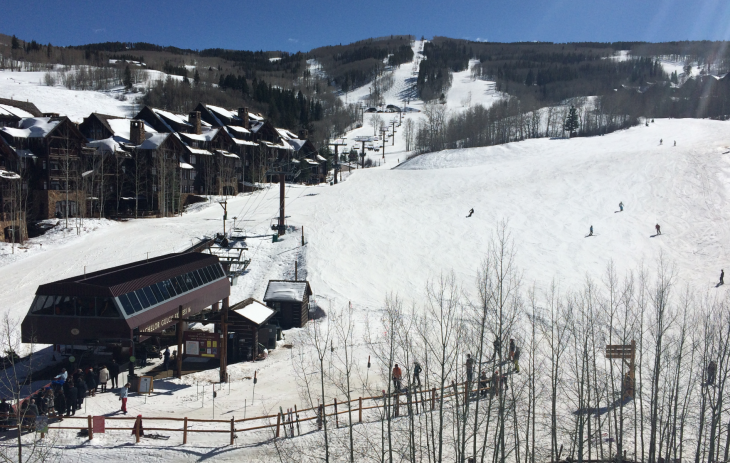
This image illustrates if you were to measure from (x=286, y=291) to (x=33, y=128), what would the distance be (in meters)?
40.2

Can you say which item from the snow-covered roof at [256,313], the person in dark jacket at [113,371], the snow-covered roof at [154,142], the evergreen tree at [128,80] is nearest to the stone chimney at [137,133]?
the snow-covered roof at [154,142]

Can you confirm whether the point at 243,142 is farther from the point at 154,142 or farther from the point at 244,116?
the point at 154,142

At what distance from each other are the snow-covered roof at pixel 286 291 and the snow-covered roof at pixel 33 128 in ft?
119

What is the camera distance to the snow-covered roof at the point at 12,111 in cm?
5262

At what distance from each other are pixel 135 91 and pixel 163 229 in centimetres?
9777

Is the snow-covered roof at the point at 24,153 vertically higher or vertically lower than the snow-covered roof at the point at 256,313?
higher

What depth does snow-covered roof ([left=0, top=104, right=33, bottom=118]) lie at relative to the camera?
52.6 m

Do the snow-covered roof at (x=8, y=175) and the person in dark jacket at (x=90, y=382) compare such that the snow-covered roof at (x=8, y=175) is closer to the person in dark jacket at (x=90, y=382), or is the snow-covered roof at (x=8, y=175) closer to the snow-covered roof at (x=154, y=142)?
the snow-covered roof at (x=154, y=142)

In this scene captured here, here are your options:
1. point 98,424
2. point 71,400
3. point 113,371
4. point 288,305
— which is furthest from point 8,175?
point 98,424

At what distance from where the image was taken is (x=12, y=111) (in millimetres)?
55062

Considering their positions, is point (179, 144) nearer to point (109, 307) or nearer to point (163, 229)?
point (163, 229)

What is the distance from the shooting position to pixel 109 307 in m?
18.7

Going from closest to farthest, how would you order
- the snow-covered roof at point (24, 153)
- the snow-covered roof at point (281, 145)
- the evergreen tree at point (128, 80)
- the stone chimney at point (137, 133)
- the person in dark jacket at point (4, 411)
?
the person in dark jacket at point (4, 411) < the snow-covered roof at point (24, 153) < the stone chimney at point (137, 133) < the snow-covered roof at point (281, 145) < the evergreen tree at point (128, 80)

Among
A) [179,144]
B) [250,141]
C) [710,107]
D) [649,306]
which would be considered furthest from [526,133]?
[649,306]
